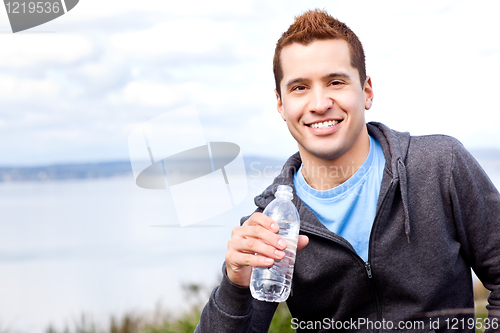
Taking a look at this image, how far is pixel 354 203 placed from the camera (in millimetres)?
3084

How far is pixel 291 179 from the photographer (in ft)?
11.0

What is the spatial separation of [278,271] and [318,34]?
62.8 inches

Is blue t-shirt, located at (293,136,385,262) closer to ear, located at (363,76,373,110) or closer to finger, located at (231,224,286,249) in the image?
ear, located at (363,76,373,110)

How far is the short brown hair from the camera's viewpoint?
10.4ft

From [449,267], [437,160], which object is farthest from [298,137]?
[449,267]

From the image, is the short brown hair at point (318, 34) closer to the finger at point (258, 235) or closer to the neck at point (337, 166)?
the neck at point (337, 166)

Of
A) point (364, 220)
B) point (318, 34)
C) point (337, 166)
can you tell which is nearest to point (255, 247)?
point (364, 220)

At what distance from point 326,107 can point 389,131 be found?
1.73 ft

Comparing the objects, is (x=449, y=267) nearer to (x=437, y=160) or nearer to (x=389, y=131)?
(x=437, y=160)

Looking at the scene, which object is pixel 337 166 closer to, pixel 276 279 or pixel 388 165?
pixel 388 165

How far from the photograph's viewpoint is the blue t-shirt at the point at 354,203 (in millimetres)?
3021

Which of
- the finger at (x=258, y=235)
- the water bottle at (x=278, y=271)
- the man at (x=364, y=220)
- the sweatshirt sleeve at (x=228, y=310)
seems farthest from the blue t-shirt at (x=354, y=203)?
the finger at (x=258, y=235)

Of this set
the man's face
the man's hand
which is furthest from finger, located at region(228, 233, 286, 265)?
the man's face

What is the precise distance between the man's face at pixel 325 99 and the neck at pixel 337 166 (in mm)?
11
